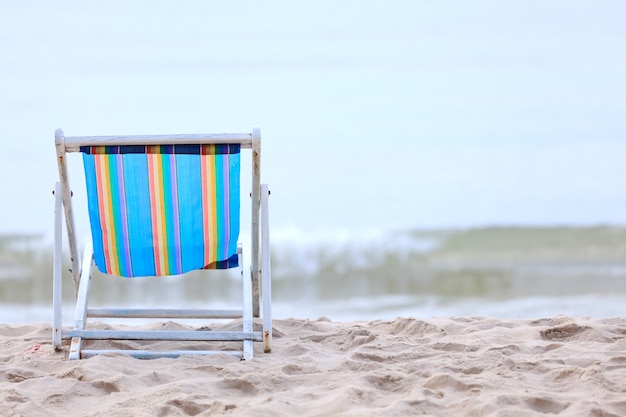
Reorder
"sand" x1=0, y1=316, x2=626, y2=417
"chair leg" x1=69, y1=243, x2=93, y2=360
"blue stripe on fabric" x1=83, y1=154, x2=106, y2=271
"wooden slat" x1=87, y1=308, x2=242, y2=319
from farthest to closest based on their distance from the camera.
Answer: "wooden slat" x1=87, y1=308, x2=242, y2=319 → "blue stripe on fabric" x1=83, y1=154, x2=106, y2=271 → "chair leg" x1=69, y1=243, x2=93, y2=360 → "sand" x1=0, y1=316, x2=626, y2=417

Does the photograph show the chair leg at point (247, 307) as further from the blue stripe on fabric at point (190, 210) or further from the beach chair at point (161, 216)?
the blue stripe on fabric at point (190, 210)

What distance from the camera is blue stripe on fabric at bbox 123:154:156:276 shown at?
3.34 m

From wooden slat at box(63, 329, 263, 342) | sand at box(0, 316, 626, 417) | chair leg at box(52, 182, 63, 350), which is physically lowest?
sand at box(0, 316, 626, 417)

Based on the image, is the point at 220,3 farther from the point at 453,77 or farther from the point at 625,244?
the point at 625,244

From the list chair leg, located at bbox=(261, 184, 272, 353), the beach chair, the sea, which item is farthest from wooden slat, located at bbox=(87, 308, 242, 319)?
the sea

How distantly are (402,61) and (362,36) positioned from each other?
2663 mm

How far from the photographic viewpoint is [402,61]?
2308 cm

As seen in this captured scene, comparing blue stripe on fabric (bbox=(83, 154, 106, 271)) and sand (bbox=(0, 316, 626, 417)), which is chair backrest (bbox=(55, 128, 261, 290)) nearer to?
blue stripe on fabric (bbox=(83, 154, 106, 271))

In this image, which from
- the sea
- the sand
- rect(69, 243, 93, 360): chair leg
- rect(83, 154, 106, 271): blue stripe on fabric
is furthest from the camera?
the sea

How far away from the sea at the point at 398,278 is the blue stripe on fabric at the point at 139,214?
10.8ft

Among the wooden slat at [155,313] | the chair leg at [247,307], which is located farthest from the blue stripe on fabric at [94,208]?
the chair leg at [247,307]

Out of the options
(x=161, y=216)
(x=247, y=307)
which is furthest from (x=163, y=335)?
(x=161, y=216)

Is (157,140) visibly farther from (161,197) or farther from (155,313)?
(155,313)

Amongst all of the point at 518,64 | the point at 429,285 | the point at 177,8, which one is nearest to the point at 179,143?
the point at 429,285
